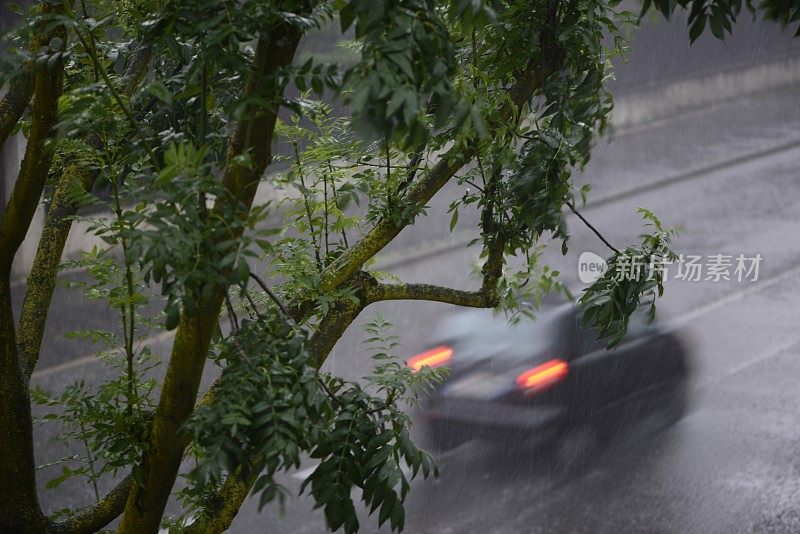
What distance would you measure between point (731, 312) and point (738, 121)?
11.6ft

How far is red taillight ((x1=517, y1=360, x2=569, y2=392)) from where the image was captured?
5.04 meters

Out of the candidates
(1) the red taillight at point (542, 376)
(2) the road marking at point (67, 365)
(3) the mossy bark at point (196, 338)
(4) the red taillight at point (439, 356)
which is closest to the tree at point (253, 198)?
(3) the mossy bark at point (196, 338)

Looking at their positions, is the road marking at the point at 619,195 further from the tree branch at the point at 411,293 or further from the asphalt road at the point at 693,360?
the tree branch at the point at 411,293

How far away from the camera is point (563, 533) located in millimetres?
4934

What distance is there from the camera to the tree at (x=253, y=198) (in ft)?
5.22

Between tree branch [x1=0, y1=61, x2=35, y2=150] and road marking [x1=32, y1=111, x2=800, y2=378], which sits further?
road marking [x1=32, y1=111, x2=800, y2=378]

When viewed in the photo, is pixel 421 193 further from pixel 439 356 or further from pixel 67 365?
pixel 67 365

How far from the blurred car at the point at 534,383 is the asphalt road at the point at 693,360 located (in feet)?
0.49

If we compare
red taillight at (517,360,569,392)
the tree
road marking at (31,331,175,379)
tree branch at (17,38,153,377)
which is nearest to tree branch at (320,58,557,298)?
the tree

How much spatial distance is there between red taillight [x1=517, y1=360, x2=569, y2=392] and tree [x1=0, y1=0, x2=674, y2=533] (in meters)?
2.30

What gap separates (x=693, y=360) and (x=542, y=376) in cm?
186

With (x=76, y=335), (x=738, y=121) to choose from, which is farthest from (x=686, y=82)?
(x=76, y=335)

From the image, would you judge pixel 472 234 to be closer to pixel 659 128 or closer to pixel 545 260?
pixel 545 260

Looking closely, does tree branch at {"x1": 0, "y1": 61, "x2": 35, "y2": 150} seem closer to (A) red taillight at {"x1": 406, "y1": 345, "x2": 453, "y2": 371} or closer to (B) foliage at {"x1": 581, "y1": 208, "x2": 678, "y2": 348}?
(B) foliage at {"x1": 581, "y1": 208, "x2": 678, "y2": 348}
